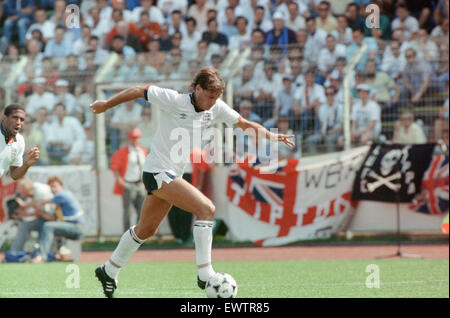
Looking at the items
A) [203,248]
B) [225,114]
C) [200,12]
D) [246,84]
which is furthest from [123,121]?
[203,248]

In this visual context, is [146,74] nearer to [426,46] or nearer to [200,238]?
[426,46]

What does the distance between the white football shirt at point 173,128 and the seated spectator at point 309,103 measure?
762cm

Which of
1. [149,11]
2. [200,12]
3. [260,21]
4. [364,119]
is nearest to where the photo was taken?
[364,119]

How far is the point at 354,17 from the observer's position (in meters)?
18.5

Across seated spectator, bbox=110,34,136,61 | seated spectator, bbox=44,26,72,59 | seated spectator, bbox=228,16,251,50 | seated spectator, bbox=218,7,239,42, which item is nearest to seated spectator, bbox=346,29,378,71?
seated spectator, bbox=228,16,251,50

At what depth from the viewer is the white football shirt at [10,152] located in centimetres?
912

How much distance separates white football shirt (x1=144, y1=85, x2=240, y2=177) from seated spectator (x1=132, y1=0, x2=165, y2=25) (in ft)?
37.0

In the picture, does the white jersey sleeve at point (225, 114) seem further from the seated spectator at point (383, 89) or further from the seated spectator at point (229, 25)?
the seated spectator at point (229, 25)

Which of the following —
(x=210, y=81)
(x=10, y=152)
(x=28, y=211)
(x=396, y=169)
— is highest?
(x=210, y=81)

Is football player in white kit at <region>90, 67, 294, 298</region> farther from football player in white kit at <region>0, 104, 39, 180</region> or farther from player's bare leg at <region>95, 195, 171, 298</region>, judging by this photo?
football player in white kit at <region>0, 104, 39, 180</region>

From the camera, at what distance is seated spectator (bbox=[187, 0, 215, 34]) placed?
64.2 ft

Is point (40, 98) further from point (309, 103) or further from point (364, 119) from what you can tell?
point (364, 119)

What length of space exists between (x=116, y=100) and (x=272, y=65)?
27.5ft

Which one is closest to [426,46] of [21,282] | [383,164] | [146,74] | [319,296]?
[383,164]
